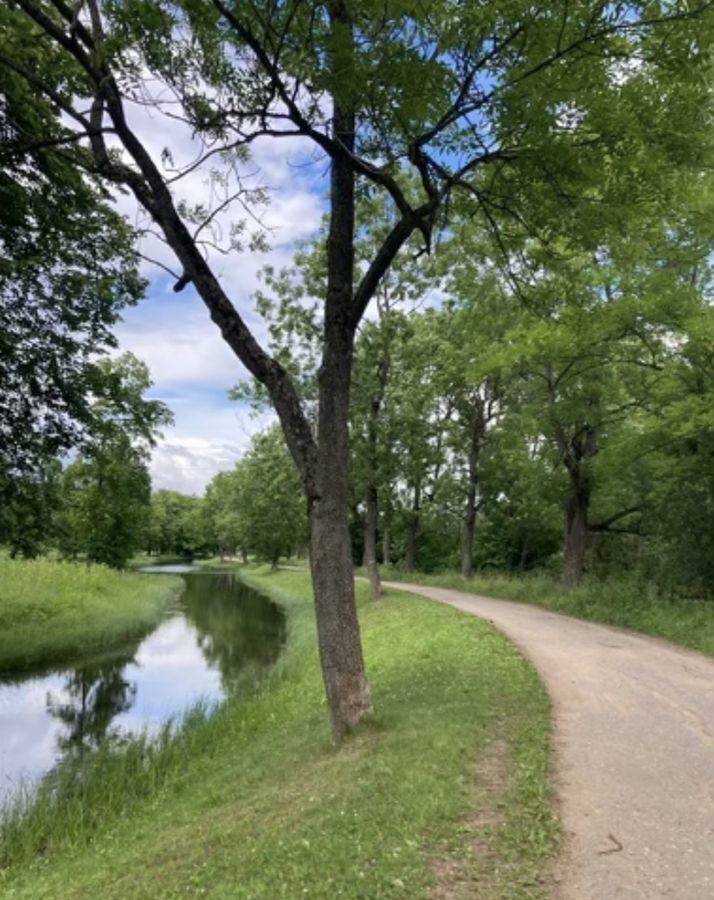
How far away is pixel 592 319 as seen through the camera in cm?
985

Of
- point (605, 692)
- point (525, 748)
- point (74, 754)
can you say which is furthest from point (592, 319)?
point (74, 754)

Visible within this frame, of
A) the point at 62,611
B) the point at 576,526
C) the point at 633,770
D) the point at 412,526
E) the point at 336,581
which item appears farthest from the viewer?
the point at 412,526

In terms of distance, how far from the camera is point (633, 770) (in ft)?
19.4

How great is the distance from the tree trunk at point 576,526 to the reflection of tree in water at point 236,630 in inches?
362

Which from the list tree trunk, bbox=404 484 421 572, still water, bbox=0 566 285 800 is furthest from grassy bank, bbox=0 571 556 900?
tree trunk, bbox=404 484 421 572

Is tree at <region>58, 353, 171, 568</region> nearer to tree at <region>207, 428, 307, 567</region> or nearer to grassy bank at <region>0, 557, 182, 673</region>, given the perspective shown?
grassy bank at <region>0, 557, 182, 673</region>

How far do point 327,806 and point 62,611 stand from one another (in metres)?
18.9

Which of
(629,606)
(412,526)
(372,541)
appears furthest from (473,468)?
(629,606)

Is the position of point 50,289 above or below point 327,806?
above

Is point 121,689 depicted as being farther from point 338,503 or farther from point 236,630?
point 338,503

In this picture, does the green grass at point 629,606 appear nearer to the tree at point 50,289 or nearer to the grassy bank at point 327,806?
the grassy bank at point 327,806

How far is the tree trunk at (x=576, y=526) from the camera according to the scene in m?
20.6

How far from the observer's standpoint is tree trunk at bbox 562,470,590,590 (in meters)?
20.6

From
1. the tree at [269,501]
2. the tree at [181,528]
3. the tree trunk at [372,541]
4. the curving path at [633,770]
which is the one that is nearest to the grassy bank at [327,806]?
the curving path at [633,770]
